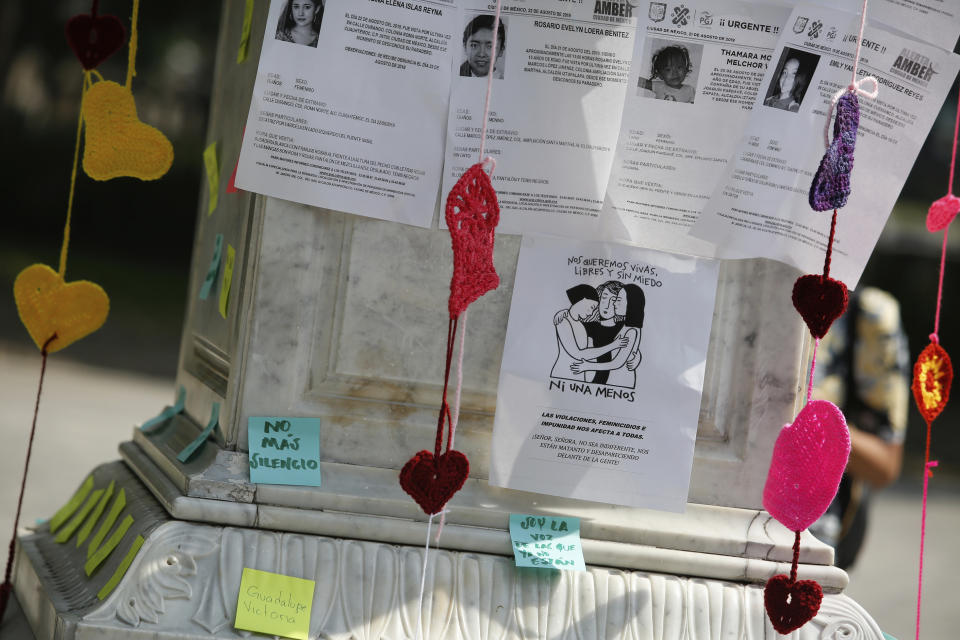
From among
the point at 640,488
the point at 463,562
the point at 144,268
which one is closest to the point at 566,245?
the point at 640,488

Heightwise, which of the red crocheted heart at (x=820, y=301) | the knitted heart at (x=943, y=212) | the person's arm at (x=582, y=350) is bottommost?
the person's arm at (x=582, y=350)

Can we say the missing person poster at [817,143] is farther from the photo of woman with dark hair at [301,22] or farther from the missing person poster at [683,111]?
the photo of woman with dark hair at [301,22]

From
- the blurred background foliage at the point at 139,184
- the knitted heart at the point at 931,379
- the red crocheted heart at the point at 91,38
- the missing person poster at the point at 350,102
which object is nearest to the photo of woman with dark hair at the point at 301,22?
the missing person poster at the point at 350,102

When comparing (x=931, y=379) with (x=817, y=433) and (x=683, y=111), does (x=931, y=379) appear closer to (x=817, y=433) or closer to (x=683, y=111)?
(x=817, y=433)

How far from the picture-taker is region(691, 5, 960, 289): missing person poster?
1466 millimetres

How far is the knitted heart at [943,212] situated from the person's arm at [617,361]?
522mm

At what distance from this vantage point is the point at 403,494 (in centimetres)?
147

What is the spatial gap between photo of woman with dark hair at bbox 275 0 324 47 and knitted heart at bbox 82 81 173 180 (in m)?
0.30

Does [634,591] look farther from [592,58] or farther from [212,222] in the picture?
[212,222]

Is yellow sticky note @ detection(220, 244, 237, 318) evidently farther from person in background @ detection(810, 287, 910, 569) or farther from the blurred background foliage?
the blurred background foliage

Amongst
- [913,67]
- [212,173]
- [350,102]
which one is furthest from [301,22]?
[913,67]

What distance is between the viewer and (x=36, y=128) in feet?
41.6

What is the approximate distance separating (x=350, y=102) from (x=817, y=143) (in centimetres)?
71

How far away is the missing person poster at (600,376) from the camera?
1495mm
